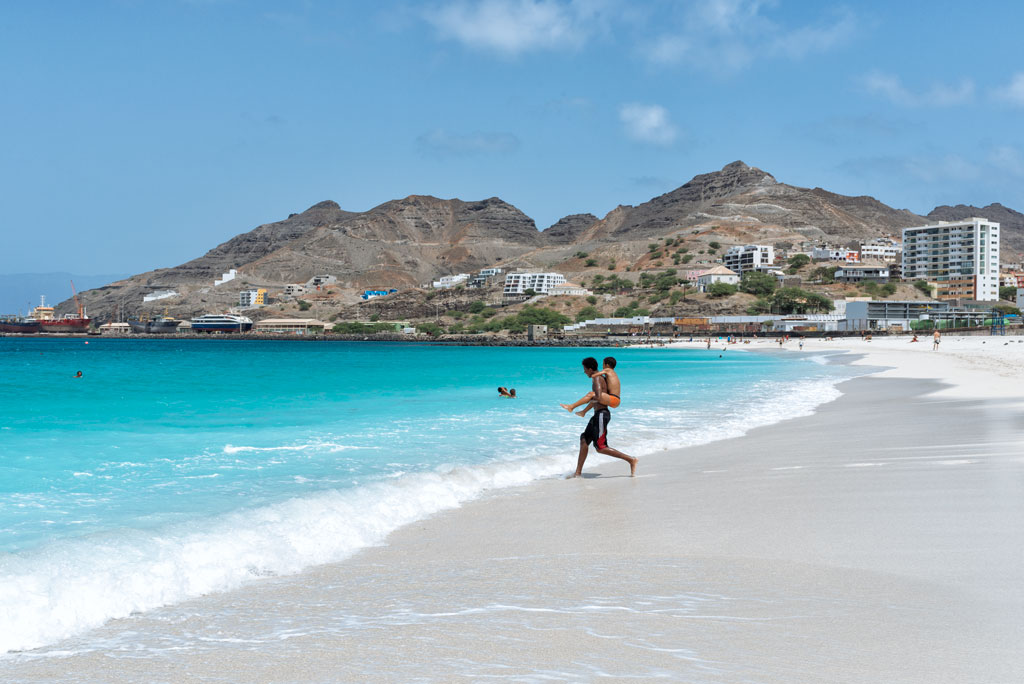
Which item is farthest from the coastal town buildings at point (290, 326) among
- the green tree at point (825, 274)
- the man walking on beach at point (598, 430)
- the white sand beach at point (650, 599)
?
the white sand beach at point (650, 599)

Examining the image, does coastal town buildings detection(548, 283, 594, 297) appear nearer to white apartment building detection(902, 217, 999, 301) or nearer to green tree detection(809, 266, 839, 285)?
green tree detection(809, 266, 839, 285)

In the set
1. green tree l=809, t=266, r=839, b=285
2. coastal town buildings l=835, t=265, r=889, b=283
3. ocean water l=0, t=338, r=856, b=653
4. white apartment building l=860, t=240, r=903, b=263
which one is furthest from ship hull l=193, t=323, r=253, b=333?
ocean water l=0, t=338, r=856, b=653

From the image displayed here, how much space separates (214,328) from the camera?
198 m

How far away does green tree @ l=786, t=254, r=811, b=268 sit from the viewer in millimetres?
185625

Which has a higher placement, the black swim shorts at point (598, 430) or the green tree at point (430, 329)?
the green tree at point (430, 329)

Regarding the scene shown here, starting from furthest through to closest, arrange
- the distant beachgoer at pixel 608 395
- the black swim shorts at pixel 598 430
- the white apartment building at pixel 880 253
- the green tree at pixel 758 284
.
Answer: the white apartment building at pixel 880 253 < the green tree at pixel 758 284 < the black swim shorts at pixel 598 430 < the distant beachgoer at pixel 608 395

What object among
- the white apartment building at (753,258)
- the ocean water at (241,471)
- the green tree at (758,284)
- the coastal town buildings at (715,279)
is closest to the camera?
the ocean water at (241,471)

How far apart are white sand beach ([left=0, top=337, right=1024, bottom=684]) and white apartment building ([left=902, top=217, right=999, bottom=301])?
162700mm

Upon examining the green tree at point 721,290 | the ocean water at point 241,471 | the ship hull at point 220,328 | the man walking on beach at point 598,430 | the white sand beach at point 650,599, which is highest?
the green tree at point 721,290

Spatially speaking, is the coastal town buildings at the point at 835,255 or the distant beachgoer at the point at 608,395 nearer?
the distant beachgoer at the point at 608,395

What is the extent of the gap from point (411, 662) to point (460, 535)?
10.4ft

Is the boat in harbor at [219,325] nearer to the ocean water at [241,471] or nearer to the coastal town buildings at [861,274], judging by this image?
the coastal town buildings at [861,274]

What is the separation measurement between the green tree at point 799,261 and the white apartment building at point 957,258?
22.1 metres

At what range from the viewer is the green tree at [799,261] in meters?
186
